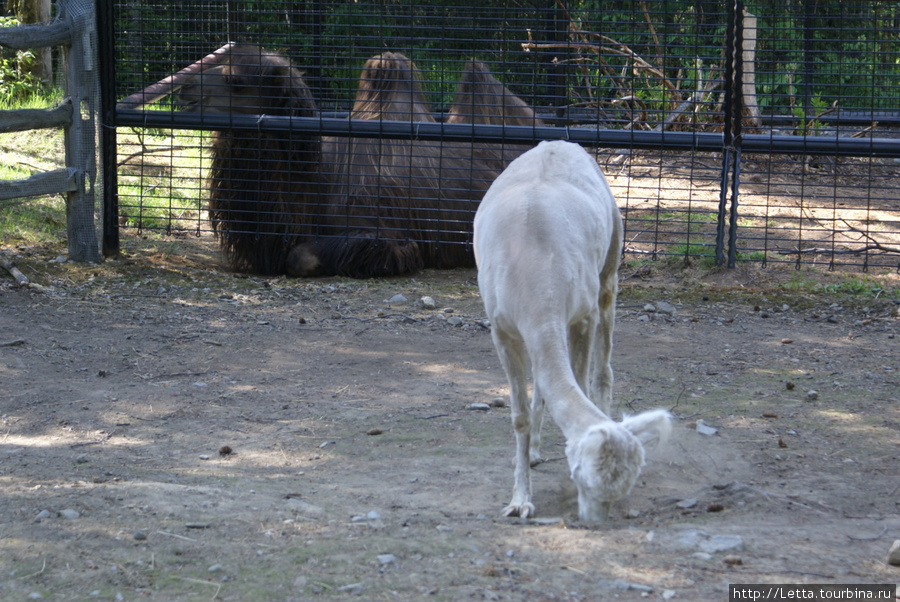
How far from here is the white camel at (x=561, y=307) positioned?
8.98 ft

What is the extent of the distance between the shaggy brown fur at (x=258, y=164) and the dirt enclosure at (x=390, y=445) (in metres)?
0.46

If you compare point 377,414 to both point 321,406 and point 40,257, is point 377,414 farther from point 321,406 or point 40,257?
point 40,257

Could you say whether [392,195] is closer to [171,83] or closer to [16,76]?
[171,83]

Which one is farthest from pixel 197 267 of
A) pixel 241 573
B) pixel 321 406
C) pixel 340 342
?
pixel 241 573

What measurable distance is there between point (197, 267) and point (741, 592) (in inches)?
236

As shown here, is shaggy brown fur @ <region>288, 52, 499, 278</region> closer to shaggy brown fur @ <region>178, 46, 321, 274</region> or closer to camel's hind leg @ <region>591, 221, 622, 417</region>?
shaggy brown fur @ <region>178, 46, 321, 274</region>

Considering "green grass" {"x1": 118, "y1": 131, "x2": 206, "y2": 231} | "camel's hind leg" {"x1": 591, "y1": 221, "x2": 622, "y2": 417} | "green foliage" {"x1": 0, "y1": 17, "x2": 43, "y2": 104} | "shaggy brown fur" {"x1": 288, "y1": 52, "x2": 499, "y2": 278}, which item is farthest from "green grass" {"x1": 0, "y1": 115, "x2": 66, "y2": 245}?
"camel's hind leg" {"x1": 591, "y1": 221, "x2": 622, "y2": 417}

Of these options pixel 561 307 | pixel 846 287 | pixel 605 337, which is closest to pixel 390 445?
pixel 605 337

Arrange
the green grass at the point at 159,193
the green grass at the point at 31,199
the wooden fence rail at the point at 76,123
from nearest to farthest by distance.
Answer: the wooden fence rail at the point at 76,123 < the green grass at the point at 31,199 < the green grass at the point at 159,193

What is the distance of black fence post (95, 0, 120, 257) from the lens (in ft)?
23.5

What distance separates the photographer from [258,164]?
7.43 metres

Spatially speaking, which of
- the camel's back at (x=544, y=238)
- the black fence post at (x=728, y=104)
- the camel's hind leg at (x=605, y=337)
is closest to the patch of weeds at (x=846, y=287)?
the black fence post at (x=728, y=104)

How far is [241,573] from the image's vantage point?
106 inches

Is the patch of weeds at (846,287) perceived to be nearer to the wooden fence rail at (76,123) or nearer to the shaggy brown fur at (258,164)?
the shaggy brown fur at (258,164)
